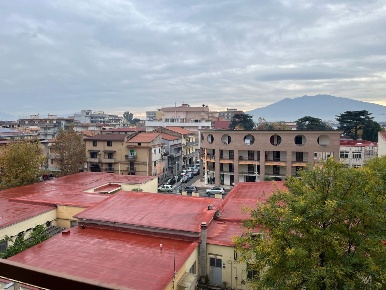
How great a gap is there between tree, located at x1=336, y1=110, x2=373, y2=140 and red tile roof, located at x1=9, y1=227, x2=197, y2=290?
6286 centimetres

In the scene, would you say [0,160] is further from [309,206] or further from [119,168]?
[309,206]

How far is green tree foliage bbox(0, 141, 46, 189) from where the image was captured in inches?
1141

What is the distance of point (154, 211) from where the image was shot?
1789 centimetres

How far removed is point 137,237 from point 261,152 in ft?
90.9

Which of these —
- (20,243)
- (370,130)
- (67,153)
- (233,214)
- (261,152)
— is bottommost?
(20,243)

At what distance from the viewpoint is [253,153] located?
41469mm

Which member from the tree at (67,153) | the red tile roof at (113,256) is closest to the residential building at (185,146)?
the tree at (67,153)

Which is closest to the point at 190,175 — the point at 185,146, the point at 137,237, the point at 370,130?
the point at 185,146

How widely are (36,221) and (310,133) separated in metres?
31.5

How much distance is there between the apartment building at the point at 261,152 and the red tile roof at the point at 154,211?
827 inches

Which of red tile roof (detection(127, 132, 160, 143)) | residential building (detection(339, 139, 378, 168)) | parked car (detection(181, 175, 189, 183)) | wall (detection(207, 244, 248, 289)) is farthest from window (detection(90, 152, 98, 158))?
residential building (detection(339, 139, 378, 168))

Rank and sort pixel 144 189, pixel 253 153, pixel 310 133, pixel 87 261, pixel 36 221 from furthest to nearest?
pixel 253 153, pixel 310 133, pixel 144 189, pixel 36 221, pixel 87 261

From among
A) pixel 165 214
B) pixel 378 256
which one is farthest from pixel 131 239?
pixel 378 256

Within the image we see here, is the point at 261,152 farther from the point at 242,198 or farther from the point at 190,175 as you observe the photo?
the point at 242,198
